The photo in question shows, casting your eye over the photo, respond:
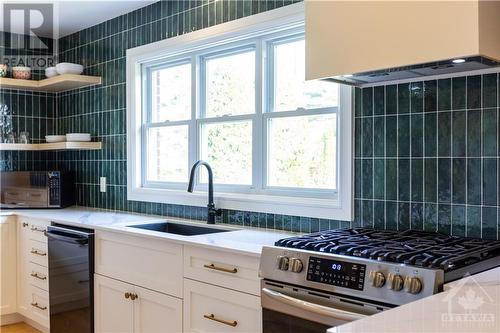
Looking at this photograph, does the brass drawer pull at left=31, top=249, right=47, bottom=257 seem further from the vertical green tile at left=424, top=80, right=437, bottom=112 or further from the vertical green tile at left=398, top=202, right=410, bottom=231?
the vertical green tile at left=424, top=80, right=437, bottom=112

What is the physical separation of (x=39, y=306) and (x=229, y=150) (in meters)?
1.86

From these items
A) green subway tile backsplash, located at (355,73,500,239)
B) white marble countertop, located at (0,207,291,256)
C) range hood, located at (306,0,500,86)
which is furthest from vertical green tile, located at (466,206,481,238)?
white marble countertop, located at (0,207,291,256)

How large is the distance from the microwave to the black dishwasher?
0.84 m

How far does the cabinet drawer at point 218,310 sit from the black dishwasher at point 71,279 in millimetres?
944

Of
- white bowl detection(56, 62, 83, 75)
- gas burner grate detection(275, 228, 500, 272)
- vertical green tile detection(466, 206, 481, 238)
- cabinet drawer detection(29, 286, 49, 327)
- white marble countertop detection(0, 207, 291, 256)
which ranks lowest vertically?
cabinet drawer detection(29, 286, 49, 327)

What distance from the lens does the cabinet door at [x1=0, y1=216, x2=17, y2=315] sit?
403 centimetres

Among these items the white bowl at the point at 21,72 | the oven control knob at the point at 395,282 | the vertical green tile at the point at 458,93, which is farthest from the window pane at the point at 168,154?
the oven control knob at the point at 395,282

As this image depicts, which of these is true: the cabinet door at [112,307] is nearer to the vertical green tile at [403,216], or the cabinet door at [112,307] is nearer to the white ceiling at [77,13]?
the vertical green tile at [403,216]

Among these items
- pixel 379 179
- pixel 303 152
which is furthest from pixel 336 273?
pixel 303 152

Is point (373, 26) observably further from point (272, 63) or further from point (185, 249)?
point (185, 249)

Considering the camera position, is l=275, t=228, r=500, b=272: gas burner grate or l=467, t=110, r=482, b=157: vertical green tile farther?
l=467, t=110, r=482, b=157: vertical green tile

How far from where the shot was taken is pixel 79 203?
4586mm

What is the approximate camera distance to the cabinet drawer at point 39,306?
3.71 meters

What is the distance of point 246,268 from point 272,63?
4.28ft
